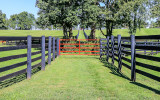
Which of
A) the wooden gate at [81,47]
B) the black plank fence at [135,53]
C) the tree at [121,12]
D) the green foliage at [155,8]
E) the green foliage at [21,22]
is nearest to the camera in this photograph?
the black plank fence at [135,53]

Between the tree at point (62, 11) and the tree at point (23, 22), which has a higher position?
the tree at point (23, 22)

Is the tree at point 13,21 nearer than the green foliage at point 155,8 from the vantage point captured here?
No

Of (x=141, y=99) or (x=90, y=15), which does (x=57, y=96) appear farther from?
(x=90, y=15)

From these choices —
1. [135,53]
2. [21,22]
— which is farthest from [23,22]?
[135,53]

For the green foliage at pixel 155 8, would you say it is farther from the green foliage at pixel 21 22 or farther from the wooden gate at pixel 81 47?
the green foliage at pixel 21 22

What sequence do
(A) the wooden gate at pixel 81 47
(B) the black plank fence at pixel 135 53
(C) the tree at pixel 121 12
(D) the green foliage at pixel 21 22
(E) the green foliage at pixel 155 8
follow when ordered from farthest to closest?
(D) the green foliage at pixel 21 22 → (E) the green foliage at pixel 155 8 → (C) the tree at pixel 121 12 → (A) the wooden gate at pixel 81 47 → (B) the black plank fence at pixel 135 53

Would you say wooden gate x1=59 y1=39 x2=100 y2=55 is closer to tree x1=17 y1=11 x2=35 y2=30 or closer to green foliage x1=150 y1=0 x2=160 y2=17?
green foliage x1=150 y1=0 x2=160 y2=17

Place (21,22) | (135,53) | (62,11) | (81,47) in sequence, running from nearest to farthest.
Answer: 1. (135,53)
2. (81,47)
3. (62,11)
4. (21,22)

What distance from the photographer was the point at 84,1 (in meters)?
22.4

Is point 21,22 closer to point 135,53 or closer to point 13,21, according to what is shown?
point 13,21

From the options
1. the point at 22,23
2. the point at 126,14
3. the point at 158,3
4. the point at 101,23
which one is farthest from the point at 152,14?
the point at 22,23

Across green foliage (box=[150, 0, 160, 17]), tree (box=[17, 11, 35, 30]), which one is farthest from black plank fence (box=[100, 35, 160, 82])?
tree (box=[17, 11, 35, 30])

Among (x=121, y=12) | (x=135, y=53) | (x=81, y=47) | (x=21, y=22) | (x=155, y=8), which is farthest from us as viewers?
(x=21, y=22)

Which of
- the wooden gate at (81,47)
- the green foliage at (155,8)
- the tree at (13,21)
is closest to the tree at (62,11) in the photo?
the wooden gate at (81,47)
